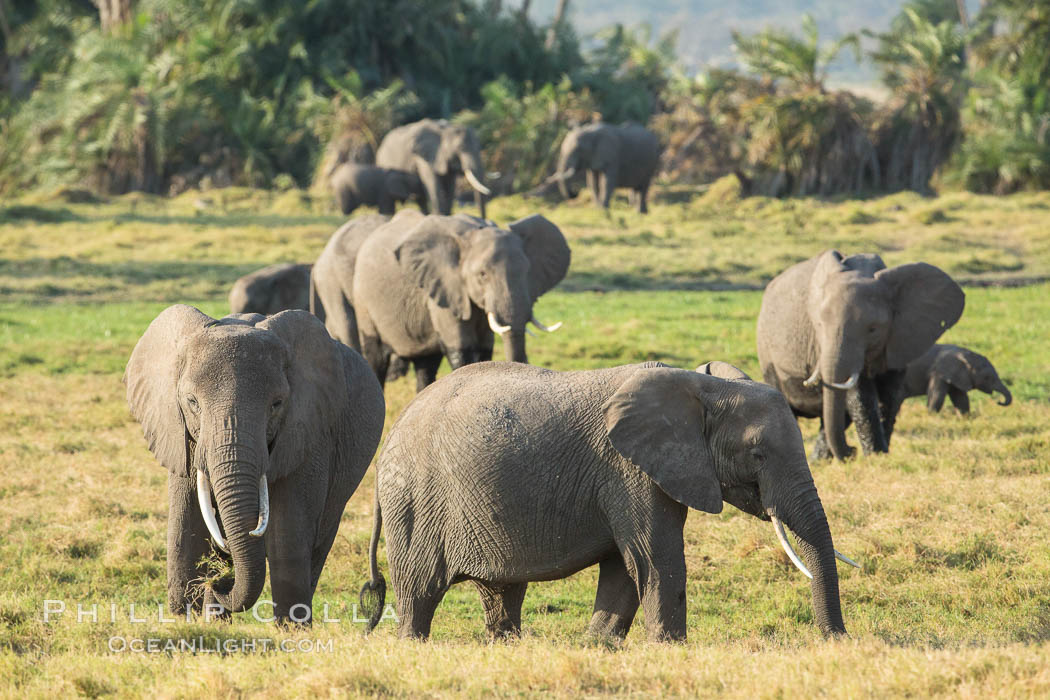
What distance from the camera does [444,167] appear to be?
28406 mm

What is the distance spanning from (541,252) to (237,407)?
746cm

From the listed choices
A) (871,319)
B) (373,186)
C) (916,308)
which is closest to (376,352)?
(871,319)

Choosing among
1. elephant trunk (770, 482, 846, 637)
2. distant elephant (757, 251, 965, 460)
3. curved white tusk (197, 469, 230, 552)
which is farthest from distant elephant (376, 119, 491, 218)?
elephant trunk (770, 482, 846, 637)

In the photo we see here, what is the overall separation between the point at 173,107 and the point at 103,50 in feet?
10.8

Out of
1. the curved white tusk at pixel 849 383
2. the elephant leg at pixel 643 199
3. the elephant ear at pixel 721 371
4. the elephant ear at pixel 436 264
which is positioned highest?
the elephant ear at pixel 721 371

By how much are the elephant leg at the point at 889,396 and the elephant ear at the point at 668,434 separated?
5714 mm

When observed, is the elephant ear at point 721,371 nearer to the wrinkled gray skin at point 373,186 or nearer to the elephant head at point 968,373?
the elephant head at point 968,373

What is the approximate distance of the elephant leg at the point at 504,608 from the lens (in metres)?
7.43

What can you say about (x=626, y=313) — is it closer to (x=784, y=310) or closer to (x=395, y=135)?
(x=784, y=310)

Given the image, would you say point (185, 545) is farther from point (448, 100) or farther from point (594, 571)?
point (448, 100)

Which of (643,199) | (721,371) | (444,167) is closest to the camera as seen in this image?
(721,371)

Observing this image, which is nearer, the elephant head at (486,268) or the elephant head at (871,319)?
the elephant head at (871,319)

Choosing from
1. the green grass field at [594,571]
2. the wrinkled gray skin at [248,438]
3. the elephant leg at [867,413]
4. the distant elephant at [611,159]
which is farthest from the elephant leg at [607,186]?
the wrinkled gray skin at [248,438]

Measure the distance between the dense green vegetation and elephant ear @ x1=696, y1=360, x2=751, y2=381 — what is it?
2713cm
